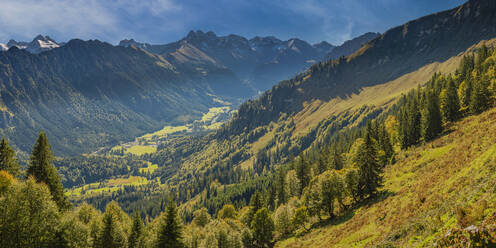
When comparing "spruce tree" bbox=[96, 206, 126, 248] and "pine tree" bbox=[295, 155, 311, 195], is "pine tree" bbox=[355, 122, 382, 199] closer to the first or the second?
"pine tree" bbox=[295, 155, 311, 195]

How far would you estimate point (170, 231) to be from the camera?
1642 inches

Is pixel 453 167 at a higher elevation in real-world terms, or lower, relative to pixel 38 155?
lower

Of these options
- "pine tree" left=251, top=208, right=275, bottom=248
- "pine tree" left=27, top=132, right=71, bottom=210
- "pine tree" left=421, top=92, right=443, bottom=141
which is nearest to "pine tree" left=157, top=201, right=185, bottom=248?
"pine tree" left=27, top=132, right=71, bottom=210

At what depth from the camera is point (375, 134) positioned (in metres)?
94.9

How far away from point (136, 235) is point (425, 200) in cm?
5150

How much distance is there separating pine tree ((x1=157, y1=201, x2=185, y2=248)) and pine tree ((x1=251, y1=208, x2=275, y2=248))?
104 feet

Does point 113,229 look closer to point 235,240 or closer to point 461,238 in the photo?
point 235,240

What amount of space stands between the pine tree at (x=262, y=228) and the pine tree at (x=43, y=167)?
46390 mm

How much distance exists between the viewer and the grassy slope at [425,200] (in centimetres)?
2391

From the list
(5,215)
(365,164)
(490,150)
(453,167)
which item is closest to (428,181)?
(453,167)

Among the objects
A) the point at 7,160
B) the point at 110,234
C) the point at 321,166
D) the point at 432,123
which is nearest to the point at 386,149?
the point at 432,123

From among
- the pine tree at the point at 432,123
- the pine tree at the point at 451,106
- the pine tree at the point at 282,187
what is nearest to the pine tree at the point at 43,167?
the pine tree at the point at 282,187

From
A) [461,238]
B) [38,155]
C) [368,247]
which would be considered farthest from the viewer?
[38,155]

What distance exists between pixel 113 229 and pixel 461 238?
49.6 metres
